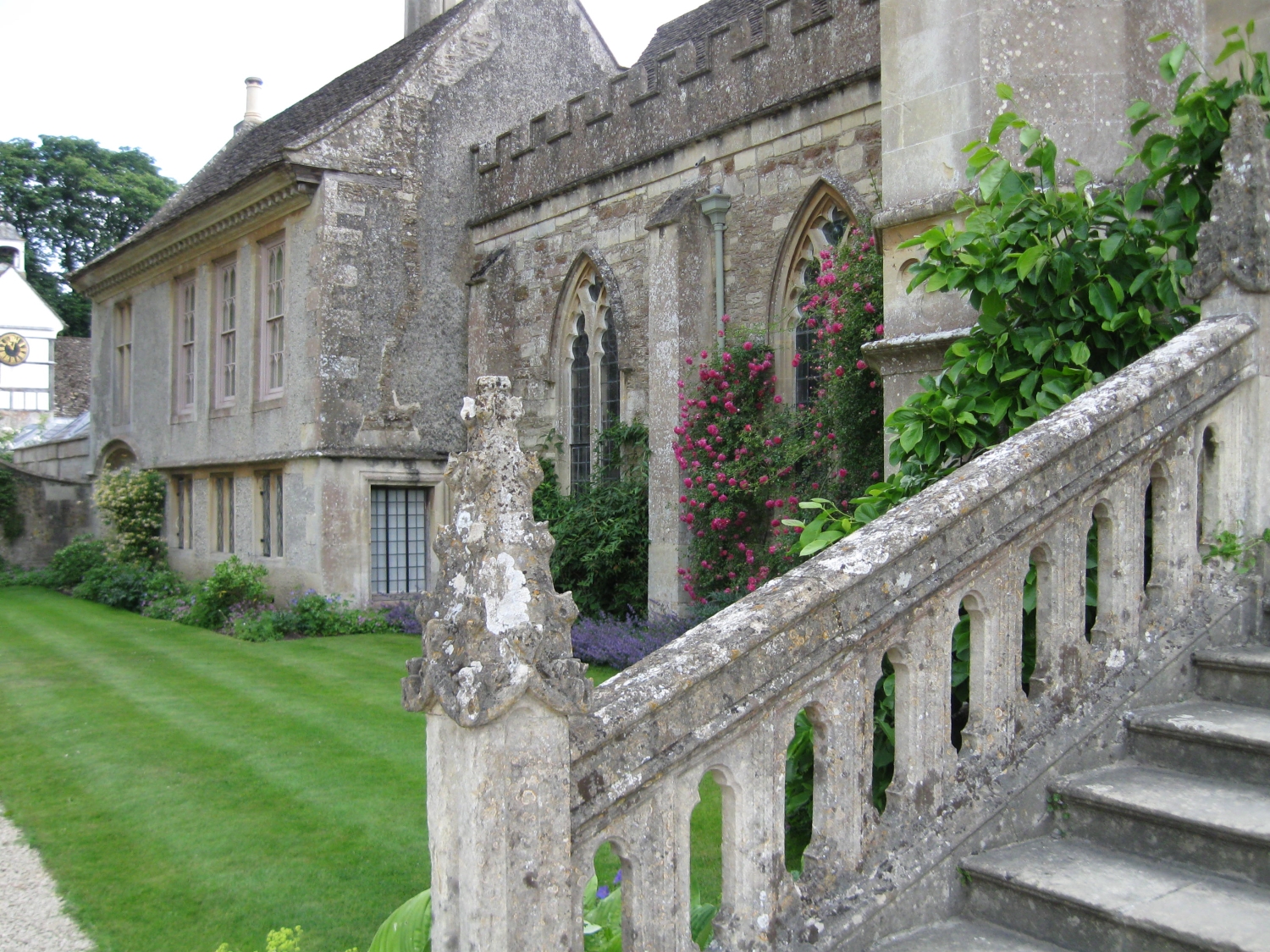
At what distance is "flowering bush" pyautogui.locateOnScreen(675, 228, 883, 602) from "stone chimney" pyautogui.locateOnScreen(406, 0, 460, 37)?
39.6 feet

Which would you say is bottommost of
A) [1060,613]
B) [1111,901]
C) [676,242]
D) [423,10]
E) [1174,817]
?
[1111,901]

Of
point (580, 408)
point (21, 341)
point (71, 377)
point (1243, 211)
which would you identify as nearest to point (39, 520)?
point (580, 408)

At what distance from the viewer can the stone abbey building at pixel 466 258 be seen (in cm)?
1137

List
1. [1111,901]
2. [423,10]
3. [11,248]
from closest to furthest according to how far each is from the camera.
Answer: [1111,901] → [423,10] → [11,248]

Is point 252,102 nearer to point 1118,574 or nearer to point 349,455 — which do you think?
point 349,455

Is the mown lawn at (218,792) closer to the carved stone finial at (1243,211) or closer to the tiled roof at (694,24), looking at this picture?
the carved stone finial at (1243,211)

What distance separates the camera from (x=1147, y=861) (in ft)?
9.93

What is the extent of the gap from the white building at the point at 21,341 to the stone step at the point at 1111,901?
4439 cm

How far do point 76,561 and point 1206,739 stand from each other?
22.2m

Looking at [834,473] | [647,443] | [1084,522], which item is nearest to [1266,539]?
[1084,522]

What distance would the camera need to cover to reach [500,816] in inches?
92.2

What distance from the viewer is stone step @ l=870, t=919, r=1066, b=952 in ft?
9.23

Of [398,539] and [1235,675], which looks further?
[398,539]

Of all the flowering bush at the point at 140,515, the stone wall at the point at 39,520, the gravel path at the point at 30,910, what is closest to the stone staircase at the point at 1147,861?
the gravel path at the point at 30,910
